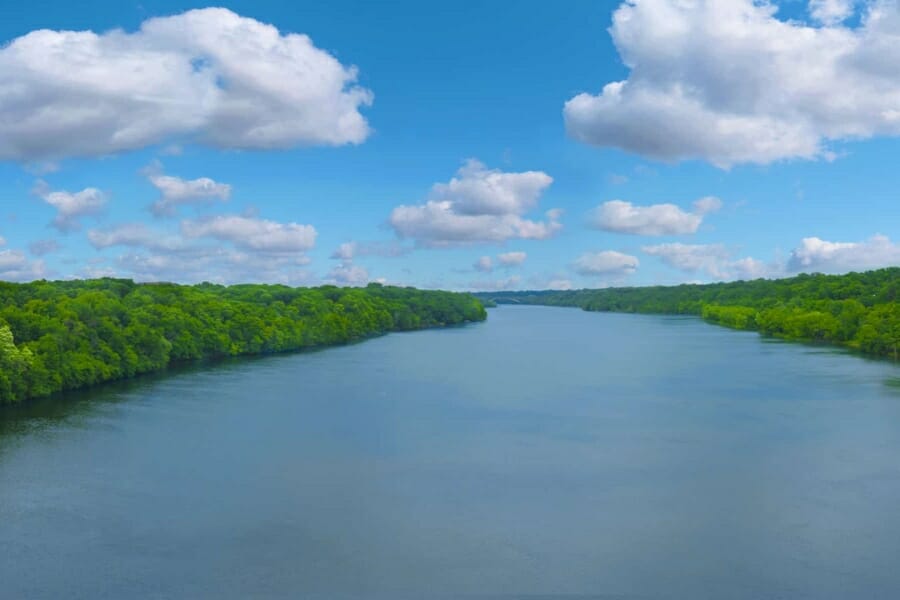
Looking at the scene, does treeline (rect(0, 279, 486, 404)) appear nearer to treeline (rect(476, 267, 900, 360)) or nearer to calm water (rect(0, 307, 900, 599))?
→ calm water (rect(0, 307, 900, 599))

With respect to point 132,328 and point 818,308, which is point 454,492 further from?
point 818,308

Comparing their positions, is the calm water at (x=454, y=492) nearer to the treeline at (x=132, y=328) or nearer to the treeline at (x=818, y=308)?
the treeline at (x=132, y=328)

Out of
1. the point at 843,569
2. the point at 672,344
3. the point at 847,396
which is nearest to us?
the point at 843,569

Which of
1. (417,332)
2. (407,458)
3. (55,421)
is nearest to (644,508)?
(407,458)

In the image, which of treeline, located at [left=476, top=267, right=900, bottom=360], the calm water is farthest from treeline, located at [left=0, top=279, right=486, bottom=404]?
treeline, located at [left=476, top=267, right=900, bottom=360]

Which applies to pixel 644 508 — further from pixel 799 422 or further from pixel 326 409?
pixel 326 409

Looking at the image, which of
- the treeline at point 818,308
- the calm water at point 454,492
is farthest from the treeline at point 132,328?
the treeline at point 818,308

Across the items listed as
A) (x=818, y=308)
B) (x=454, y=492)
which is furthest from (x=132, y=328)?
(x=818, y=308)
